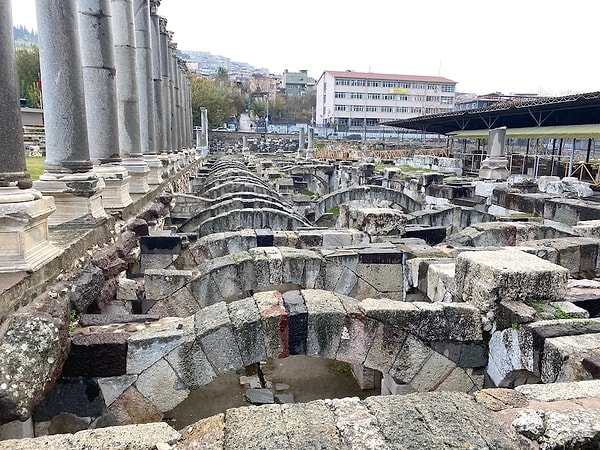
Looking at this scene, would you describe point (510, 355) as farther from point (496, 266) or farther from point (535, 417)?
point (535, 417)

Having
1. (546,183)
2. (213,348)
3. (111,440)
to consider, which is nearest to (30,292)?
(213,348)

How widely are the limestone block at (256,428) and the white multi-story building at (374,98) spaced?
2552 inches

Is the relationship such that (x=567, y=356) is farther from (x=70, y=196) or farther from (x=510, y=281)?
(x=70, y=196)

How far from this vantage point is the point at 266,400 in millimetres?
6047

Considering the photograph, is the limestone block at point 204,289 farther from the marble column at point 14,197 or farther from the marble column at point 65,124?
the marble column at point 65,124

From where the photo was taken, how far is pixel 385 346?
4.28 m

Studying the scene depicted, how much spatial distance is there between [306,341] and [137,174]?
26.7 feet

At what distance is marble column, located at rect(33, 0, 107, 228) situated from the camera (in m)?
6.58

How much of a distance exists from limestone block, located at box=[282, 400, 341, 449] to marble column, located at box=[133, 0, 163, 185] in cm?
1096

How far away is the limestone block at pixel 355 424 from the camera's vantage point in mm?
2514

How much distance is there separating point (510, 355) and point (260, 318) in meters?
2.22

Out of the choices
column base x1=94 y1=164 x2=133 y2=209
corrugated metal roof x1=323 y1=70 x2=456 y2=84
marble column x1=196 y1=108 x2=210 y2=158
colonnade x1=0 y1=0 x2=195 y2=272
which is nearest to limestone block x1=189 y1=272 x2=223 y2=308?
colonnade x1=0 y1=0 x2=195 y2=272

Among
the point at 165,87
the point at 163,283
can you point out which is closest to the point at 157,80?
the point at 165,87

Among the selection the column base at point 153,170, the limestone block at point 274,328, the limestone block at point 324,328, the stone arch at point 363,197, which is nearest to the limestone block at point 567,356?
the limestone block at point 324,328
